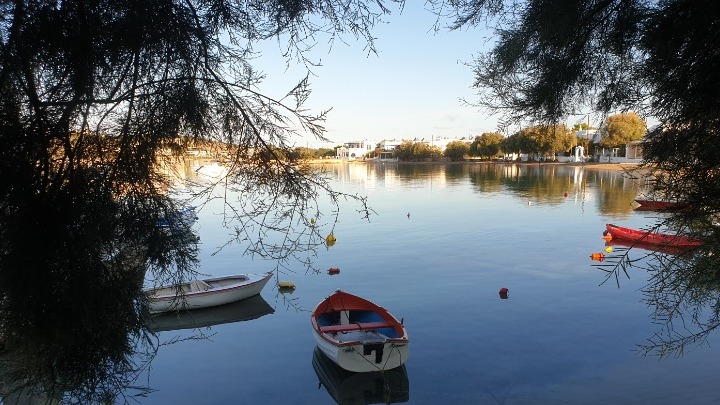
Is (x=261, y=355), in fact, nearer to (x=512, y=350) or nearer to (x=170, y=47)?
(x=512, y=350)

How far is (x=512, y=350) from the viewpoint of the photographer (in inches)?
372

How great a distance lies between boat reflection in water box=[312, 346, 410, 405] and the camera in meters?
8.21

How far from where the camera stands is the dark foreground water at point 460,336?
7996mm

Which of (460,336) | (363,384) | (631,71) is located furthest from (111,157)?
(460,336)

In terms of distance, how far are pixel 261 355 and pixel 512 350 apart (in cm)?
458

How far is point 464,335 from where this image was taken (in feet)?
33.4

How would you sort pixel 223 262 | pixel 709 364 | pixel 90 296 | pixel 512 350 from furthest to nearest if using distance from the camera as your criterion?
pixel 223 262 < pixel 512 350 < pixel 709 364 < pixel 90 296

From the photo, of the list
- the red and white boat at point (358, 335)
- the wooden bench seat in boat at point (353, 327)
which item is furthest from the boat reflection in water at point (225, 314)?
the wooden bench seat in boat at point (353, 327)

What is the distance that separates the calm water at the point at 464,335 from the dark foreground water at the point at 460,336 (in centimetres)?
3

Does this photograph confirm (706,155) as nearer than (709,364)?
Yes

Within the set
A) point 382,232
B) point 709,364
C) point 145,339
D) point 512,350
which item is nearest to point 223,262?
point 382,232

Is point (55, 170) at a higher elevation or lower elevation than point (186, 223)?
higher

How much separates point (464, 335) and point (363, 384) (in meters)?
2.49

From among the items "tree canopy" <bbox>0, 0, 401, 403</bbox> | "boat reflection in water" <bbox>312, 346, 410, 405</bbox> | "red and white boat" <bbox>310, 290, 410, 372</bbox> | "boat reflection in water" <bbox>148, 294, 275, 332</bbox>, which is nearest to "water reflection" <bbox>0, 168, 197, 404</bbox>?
"tree canopy" <bbox>0, 0, 401, 403</bbox>
